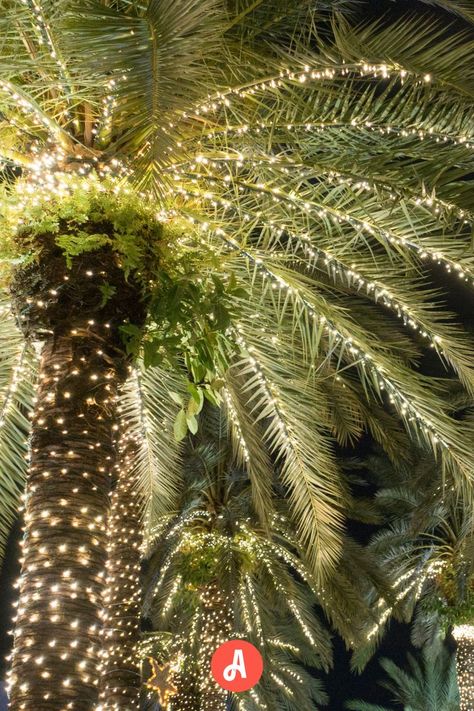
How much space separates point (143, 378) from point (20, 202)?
255 cm

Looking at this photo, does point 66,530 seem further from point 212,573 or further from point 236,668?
point 212,573

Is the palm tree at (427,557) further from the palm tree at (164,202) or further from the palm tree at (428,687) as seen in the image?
the palm tree at (164,202)

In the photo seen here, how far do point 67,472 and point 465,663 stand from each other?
14.3m

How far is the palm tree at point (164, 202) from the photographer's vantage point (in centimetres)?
413

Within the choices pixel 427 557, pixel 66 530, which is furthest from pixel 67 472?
pixel 427 557

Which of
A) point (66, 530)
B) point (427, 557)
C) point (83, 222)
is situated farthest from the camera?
point (427, 557)

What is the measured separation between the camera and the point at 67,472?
4484 millimetres

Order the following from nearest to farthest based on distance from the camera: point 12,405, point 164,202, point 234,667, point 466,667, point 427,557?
point 164,202
point 12,405
point 234,667
point 466,667
point 427,557

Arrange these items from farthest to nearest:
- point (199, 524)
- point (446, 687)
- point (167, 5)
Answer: point (446, 687) < point (199, 524) < point (167, 5)

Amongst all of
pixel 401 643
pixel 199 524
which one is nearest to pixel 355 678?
pixel 401 643

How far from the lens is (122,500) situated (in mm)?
8477

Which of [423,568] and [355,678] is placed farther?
[355,678]

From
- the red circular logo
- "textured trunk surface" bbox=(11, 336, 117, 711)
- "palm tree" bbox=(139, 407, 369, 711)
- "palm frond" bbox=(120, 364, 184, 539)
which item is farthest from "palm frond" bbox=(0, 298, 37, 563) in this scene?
the red circular logo

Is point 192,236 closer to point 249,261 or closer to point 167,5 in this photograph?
point 249,261
